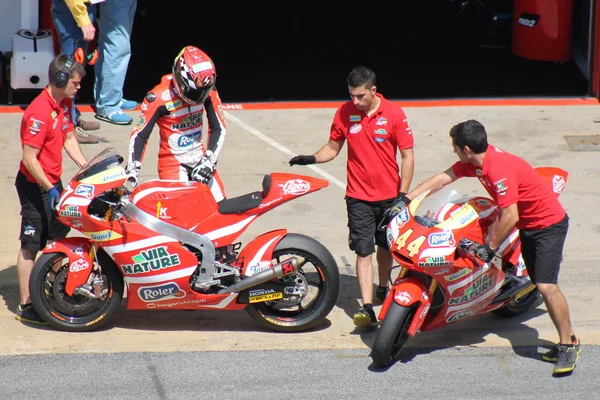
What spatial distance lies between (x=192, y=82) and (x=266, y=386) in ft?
7.30

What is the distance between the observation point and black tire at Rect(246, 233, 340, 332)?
6.88 meters

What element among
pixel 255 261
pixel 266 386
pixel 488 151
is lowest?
pixel 266 386

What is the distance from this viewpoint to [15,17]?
12227 millimetres

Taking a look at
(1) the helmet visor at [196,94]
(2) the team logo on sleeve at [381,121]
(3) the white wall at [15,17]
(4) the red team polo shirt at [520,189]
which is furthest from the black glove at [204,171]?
(3) the white wall at [15,17]

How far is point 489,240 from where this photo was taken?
661 cm

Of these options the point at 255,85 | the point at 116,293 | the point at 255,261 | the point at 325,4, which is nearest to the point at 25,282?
the point at 116,293

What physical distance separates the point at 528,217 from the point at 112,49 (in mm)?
6053

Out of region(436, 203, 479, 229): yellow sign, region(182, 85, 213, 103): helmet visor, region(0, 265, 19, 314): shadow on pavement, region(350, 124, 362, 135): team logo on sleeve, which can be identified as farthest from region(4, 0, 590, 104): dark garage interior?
region(436, 203, 479, 229): yellow sign

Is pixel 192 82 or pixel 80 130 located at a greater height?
pixel 192 82

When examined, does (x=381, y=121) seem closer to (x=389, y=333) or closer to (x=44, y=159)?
(x=389, y=333)

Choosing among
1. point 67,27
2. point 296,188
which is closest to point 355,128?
point 296,188

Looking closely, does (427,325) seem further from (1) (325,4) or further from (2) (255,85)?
(1) (325,4)

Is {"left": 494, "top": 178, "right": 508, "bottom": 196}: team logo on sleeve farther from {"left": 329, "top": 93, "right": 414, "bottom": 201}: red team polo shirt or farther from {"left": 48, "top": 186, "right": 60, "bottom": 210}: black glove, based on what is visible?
{"left": 48, "top": 186, "right": 60, "bottom": 210}: black glove

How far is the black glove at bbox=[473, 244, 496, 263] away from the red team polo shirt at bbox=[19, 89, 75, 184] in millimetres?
2996
